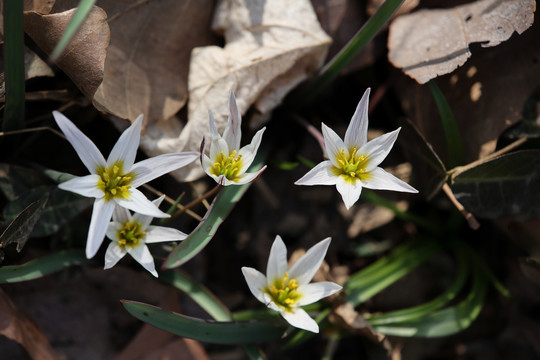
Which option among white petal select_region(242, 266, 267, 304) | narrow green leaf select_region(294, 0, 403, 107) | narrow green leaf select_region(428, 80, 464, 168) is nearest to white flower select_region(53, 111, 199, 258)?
white petal select_region(242, 266, 267, 304)

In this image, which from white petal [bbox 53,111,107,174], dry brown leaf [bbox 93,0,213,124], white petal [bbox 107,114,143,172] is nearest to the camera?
white petal [bbox 53,111,107,174]

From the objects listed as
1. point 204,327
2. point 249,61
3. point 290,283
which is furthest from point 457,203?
point 204,327

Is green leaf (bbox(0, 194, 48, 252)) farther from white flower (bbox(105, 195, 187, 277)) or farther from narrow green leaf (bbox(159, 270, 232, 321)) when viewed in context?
narrow green leaf (bbox(159, 270, 232, 321))

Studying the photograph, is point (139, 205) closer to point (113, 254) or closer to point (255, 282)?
point (113, 254)

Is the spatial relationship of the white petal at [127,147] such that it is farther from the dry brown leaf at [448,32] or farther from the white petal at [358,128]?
the dry brown leaf at [448,32]

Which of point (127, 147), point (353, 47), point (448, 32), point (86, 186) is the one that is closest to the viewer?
point (86, 186)

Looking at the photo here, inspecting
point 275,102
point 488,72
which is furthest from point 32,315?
point 488,72

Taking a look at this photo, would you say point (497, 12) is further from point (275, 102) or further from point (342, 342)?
point (342, 342)
